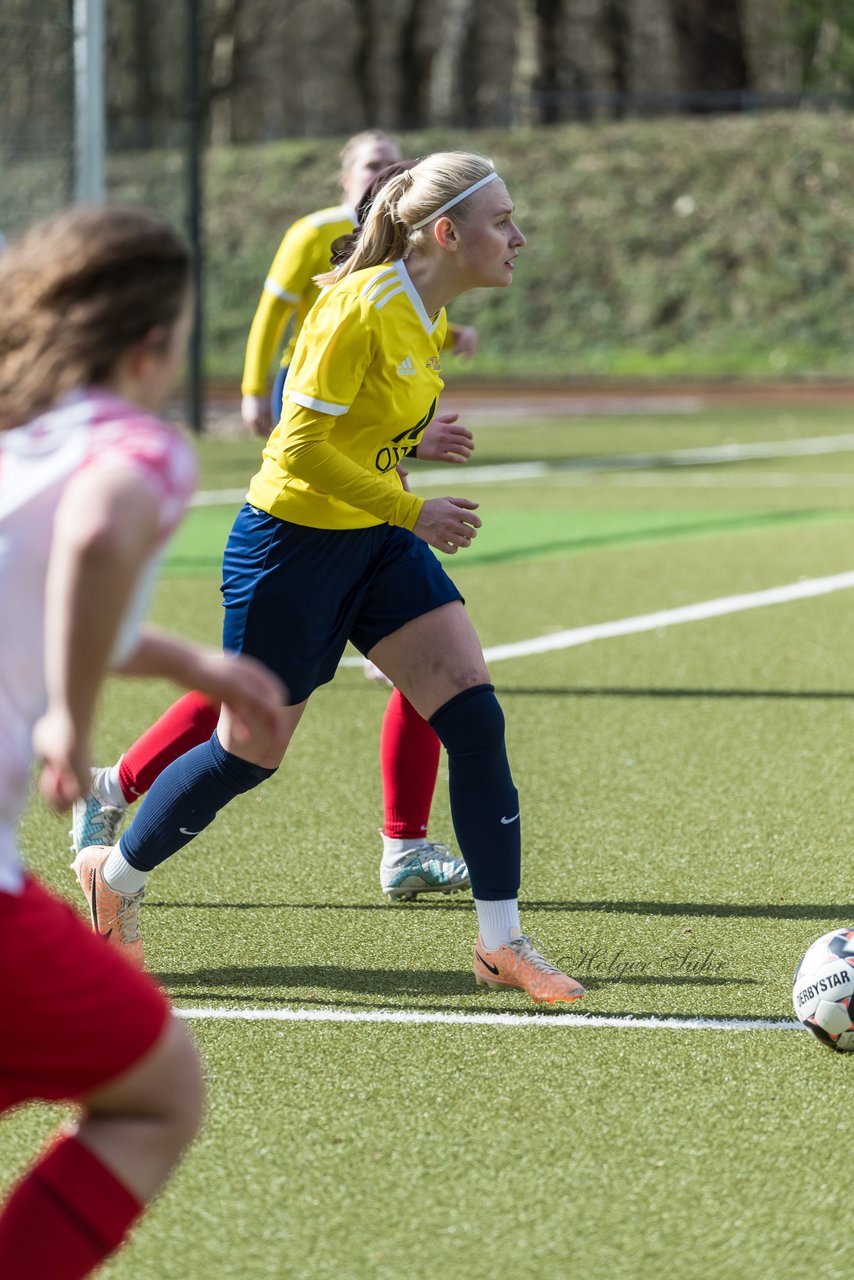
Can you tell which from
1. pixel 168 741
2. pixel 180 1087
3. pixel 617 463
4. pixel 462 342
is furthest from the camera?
→ pixel 617 463

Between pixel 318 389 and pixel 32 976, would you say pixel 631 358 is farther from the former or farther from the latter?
pixel 32 976

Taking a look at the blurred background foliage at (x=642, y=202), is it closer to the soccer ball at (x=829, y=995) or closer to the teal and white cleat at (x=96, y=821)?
the teal and white cleat at (x=96, y=821)

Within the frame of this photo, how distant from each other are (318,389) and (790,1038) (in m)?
1.81

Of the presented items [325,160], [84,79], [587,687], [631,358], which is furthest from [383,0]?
[587,687]

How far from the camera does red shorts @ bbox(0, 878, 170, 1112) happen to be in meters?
2.36

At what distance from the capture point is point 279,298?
788cm

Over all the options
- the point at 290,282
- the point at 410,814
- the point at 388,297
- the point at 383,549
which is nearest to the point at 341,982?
the point at 410,814

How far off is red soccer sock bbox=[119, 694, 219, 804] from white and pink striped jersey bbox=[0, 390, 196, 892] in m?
2.65

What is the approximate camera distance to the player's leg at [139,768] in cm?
512


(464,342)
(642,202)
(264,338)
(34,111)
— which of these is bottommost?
(642,202)

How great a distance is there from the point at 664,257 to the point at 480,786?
30.2 m

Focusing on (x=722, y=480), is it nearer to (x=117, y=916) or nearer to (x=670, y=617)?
(x=670, y=617)

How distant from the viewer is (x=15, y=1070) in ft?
7.91

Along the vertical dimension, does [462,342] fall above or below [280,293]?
above
